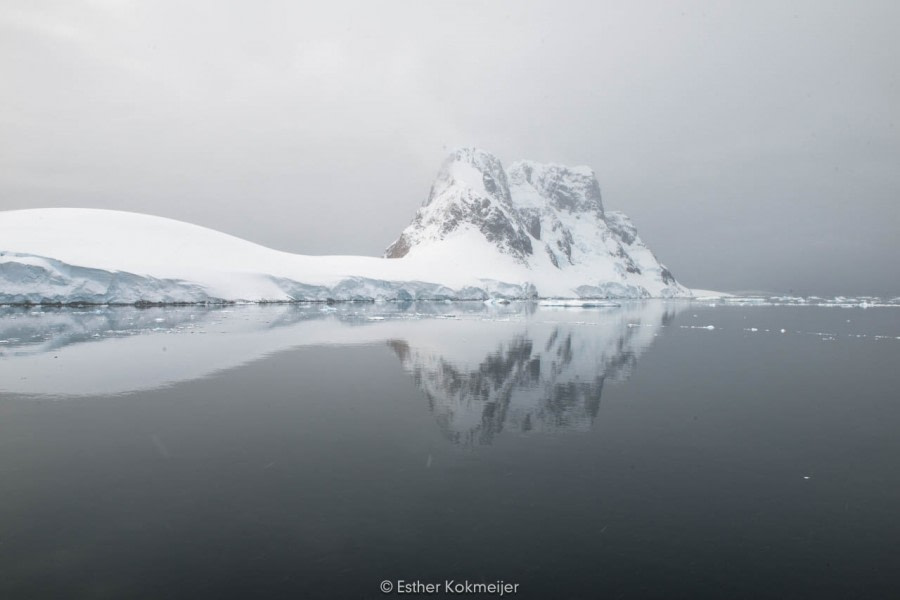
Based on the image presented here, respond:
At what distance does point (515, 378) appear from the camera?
15.8 meters

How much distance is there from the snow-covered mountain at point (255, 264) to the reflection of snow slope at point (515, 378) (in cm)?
4182

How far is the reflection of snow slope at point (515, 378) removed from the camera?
11.0 m

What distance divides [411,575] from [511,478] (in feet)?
9.55

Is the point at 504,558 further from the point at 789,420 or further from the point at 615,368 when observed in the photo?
the point at 615,368

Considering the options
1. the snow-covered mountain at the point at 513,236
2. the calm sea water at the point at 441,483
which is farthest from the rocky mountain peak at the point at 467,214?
the calm sea water at the point at 441,483

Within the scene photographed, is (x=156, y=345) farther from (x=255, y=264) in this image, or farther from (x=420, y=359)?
(x=255, y=264)

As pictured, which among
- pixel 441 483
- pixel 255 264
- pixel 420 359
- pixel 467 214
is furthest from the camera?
pixel 467 214

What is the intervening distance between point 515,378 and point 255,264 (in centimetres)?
6202

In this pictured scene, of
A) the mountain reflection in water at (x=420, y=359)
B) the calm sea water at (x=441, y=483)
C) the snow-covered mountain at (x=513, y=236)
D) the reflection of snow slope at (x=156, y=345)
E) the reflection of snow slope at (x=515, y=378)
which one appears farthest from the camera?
the snow-covered mountain at (x=513, y=236)

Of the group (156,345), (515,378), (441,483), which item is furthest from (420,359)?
(441,483)

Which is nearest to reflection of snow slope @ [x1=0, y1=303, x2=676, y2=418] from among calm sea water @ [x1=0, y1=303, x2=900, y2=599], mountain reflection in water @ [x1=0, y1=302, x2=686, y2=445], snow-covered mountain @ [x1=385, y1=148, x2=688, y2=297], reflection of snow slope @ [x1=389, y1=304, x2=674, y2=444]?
mountain reflection in water @ [x1=0, y1=302, x2=686, y2=445]

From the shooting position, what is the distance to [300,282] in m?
68.1

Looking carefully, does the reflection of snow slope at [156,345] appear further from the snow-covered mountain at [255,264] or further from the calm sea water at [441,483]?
the snow-covered mountain at [255,264]

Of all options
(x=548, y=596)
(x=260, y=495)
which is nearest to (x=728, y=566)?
(x=548, y=596)
